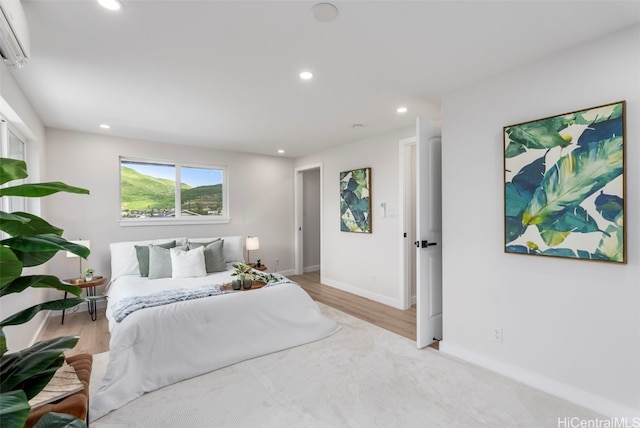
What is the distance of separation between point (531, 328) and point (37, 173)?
4.97 m

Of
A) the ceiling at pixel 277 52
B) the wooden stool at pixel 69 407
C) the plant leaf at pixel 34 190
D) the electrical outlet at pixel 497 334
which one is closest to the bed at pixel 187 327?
the wooden stool at pixel 69 407

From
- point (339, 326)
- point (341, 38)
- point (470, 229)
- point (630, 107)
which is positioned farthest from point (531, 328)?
point (341, 38)

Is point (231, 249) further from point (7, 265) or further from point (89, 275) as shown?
point (7, 265)

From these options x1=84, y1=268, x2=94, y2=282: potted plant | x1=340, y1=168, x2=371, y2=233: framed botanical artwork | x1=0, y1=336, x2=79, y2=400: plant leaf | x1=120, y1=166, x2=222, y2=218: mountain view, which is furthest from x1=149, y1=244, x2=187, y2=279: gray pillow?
x1=0, y1=336, x2=79, y2=400: plant leaf

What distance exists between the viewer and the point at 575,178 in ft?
6.77

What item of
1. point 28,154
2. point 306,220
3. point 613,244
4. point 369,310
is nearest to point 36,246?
point 613,244

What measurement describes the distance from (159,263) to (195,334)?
1571mm

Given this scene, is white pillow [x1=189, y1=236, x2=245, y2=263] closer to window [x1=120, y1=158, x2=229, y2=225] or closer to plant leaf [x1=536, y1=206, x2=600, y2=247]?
window [x1=120, y1=158, x2=229, y2=225]

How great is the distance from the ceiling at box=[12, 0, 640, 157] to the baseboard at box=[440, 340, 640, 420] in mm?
2183

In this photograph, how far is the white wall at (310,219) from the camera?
655 cm

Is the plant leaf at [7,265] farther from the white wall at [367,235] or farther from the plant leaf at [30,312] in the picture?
the white wall at [367,235]

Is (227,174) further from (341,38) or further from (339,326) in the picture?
(341,38)

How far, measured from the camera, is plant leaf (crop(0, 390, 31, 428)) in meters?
0.76

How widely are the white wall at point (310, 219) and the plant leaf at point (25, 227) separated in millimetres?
5381
